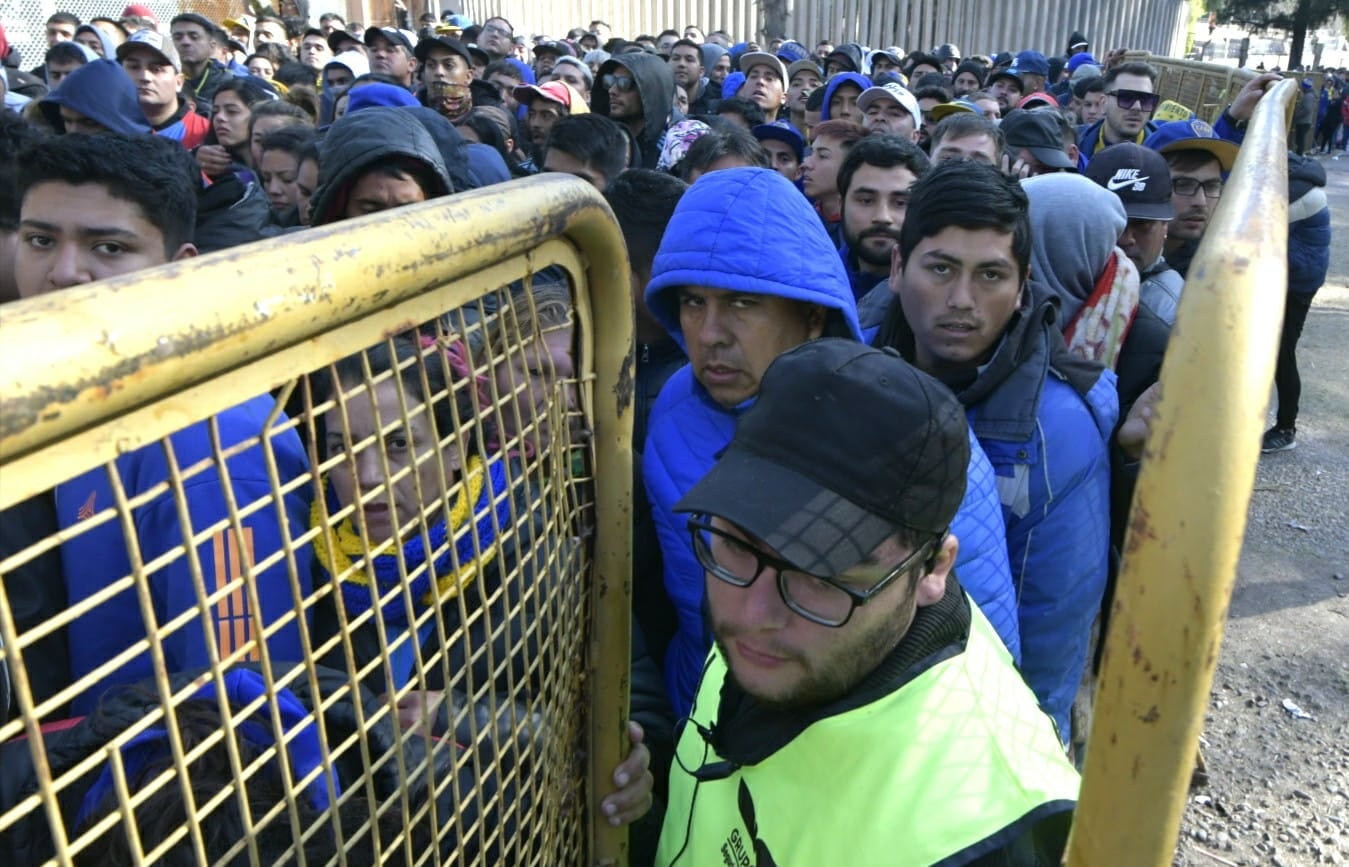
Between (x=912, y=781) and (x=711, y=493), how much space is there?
1.35 feet

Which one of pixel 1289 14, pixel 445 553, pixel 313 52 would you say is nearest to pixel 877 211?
pixel 445 553

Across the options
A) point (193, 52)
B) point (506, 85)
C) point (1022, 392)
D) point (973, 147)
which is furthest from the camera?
point (506, 85)

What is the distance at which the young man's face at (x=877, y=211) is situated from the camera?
3.49 metres

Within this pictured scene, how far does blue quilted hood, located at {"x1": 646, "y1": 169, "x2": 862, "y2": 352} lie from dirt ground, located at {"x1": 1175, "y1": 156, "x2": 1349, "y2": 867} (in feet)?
7.35

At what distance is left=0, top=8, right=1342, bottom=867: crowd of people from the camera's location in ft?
2.78

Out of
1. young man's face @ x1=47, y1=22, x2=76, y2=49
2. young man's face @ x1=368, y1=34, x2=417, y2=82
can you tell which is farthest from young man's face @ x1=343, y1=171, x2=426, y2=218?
young man's face @ x1=47, y1=22, x2=76, y2=49

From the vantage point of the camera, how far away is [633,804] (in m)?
1.38

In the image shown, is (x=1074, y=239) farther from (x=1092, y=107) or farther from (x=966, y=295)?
(x=1092, y=107)

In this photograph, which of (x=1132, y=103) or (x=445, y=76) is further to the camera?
(x=445, y=76)

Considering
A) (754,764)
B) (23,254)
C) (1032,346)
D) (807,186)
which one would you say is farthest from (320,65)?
(754,764)

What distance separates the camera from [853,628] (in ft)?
3.85

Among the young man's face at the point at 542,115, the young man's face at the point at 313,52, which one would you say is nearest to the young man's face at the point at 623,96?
the young man's face at the point at 542,115

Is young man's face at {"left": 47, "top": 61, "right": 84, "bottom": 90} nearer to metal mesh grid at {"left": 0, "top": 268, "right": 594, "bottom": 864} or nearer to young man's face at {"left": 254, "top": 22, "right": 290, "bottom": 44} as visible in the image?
young man's face at {"left": 254, "top": 22, "right": 290, "bottom": 44}

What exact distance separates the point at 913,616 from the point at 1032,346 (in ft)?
3.82
